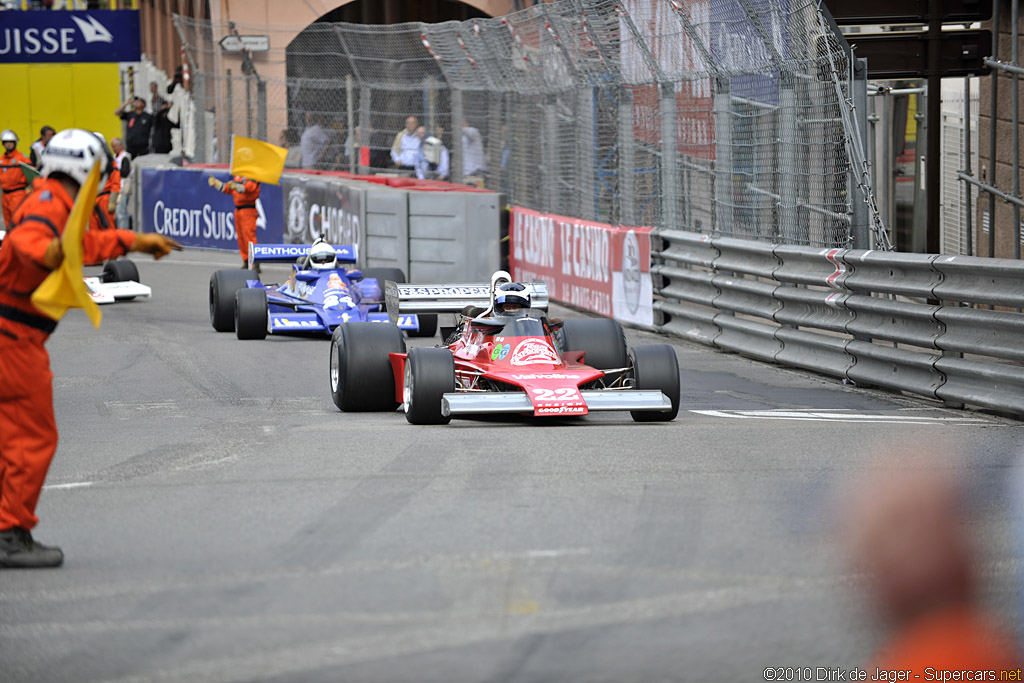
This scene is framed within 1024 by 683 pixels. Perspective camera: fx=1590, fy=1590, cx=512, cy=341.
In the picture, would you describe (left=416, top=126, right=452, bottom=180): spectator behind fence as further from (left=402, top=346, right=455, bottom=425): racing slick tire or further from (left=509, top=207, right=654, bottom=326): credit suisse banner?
(left=402, top=346, right=455, bottom=425): racing slick tire

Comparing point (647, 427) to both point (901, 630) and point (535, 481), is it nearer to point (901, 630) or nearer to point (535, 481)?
point (535, 481)

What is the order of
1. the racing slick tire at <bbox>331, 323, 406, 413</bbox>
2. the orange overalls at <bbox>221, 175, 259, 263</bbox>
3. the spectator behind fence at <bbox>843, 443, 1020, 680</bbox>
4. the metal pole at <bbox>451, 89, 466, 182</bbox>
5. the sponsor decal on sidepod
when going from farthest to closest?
the metal pole at <bbox>451, 89, 466, 182</bbox> → the orange overalls at <bbox>221, 175, 259, 263</bbox> → the racing slick tire at <bbox>331, 323, 406, 413</bbox> → the sponsor decal on sidepod → the spectator behind fence at <bbox>843, 443, 1020, 680</bbox>

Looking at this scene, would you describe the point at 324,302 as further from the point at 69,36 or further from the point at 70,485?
the point at 69,36

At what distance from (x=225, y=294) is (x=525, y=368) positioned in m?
6.99

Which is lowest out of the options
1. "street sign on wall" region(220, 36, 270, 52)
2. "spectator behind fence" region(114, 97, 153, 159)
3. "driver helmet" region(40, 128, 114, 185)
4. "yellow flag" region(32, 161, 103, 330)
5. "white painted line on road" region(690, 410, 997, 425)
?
A: "white painted line on road" region(690, 410, 997, 425)

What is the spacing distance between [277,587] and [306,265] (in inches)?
422

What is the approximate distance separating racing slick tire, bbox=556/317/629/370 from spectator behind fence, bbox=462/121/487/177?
1175 cm

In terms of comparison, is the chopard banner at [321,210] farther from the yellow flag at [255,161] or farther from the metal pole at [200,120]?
the metal pole at [200,120]

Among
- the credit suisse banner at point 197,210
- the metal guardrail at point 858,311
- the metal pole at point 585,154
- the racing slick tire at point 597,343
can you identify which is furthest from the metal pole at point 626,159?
the credit suisse banner at point 197,210

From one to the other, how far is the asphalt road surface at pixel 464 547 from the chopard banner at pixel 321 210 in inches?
480

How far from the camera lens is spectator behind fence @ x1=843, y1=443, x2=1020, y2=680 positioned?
466 centimetres

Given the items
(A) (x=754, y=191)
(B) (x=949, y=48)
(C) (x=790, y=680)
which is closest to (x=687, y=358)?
(A) (x=754, y=191)

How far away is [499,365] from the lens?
10.2m

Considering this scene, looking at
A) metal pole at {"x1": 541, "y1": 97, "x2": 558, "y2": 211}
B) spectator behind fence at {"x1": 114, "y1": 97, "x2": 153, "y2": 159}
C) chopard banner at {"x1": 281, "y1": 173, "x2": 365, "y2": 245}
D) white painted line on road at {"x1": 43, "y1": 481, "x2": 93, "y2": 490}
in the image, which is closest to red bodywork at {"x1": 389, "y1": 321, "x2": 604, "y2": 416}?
Answer: white painted line on road at {"x1": 43, "y1": 481, "x2": 93, "y2": 490}
